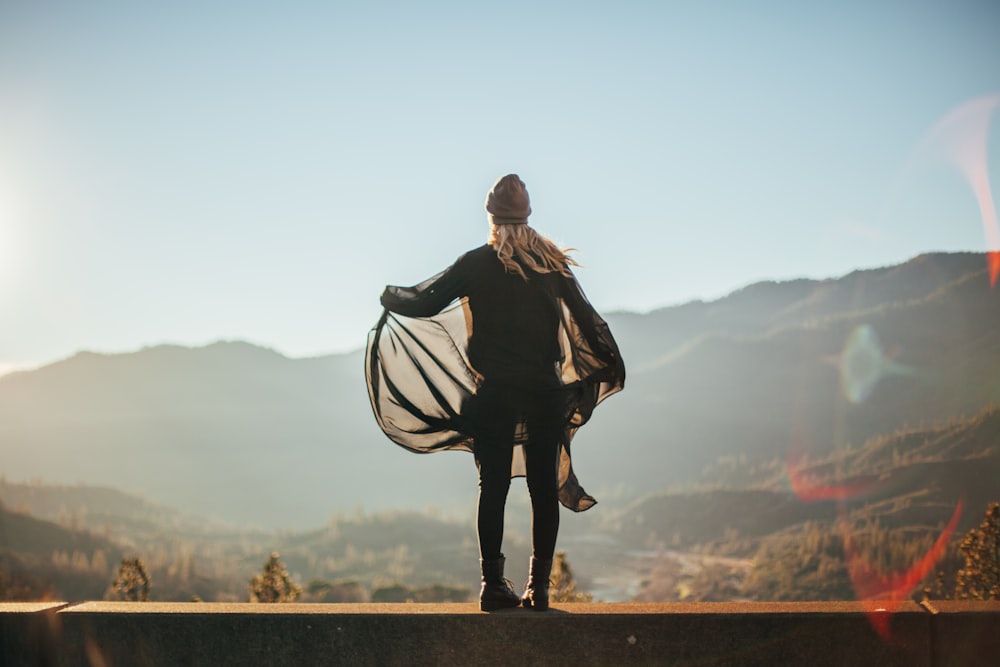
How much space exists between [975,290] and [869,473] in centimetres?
4343

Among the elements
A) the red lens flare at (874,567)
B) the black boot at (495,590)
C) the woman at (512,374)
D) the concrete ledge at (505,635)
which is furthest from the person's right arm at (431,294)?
the red lens flare at (874,567)

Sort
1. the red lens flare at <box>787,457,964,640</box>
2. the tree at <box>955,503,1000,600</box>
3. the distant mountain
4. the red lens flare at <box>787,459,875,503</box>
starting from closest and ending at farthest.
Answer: the tree at <box>955,503,1000,600</box>, the red lens flare at <box>787,457,964,640</box>, the red lens flare at <box>787,459,875,503</box>, the distant mountain

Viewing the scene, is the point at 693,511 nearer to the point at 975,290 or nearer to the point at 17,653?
the point at 975,290

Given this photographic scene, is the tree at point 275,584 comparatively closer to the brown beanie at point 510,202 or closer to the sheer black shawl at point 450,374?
the sheer black shawl at point 450,374

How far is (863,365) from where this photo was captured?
6900 inches

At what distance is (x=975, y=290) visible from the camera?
148 m

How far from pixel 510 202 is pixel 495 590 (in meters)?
1.97

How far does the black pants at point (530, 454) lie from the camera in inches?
164

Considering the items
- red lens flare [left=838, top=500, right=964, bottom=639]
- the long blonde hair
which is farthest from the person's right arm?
red lens flare [left=838, top=500, right=964, bottom=639]

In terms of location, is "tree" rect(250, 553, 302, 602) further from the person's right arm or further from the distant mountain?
the distant mountain

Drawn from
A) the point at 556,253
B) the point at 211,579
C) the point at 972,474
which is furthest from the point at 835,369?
the point at 556,253

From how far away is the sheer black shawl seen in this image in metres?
4.43

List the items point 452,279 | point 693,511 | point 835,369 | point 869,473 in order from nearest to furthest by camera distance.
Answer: point 452,279, point 869,473, point 693,511, point 835,369

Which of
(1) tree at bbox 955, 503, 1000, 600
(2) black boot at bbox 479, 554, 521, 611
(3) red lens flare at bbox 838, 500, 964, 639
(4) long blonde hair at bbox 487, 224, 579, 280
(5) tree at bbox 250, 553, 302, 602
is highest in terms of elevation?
(4) long blonde hair at bbox 487, 224, 579, 280
